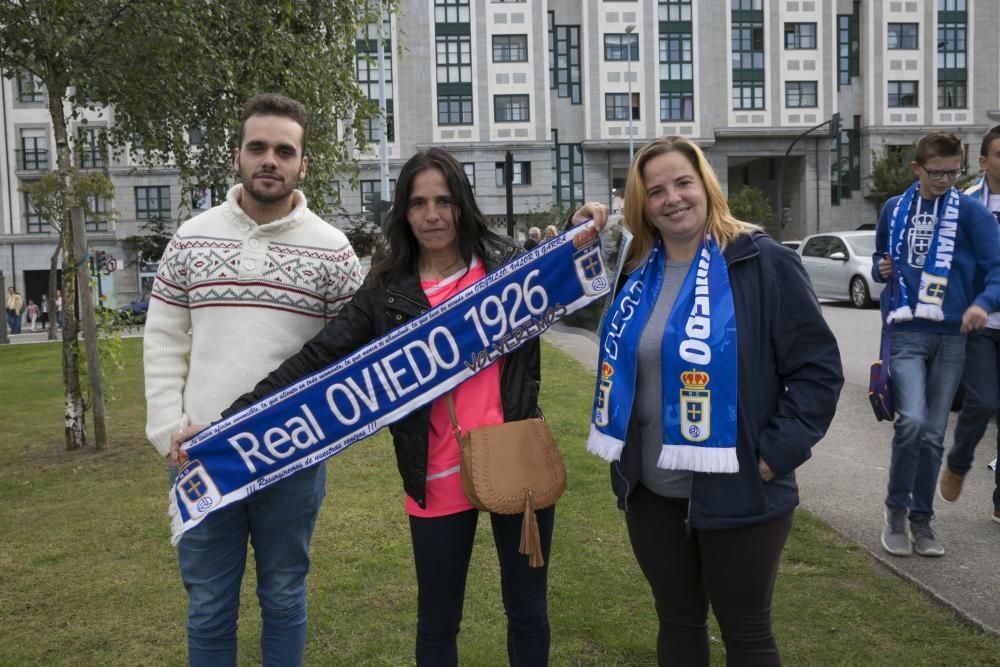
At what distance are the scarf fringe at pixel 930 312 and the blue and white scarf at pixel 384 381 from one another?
2302 millimetres

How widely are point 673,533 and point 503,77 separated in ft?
167

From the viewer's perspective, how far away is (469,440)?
2.88 meters

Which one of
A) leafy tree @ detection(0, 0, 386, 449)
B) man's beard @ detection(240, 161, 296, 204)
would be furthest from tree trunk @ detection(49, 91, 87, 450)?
man's beard @ detection(240, 161, 296, 204)

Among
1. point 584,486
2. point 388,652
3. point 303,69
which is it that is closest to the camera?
point 388,652

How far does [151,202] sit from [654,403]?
5172cm

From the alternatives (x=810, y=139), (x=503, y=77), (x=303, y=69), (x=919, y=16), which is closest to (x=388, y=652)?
(x=303, y=69)

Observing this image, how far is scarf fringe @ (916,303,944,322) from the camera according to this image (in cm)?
454

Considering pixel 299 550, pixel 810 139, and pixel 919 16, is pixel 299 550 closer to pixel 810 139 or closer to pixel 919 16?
pixel 810 139

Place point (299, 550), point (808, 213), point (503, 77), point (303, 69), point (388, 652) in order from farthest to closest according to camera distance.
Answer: point (808, 213) → point (503, 77) → point (303, 69) → point (388, 652) → point (299, 550)

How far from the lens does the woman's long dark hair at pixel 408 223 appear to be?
2977mm

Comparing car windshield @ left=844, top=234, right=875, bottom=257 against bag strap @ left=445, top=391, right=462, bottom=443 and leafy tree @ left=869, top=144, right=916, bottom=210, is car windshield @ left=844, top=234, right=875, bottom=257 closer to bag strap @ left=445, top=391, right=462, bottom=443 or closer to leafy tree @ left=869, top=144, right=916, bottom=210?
bag strap @ left=445, top=391, right=462, bottom=443

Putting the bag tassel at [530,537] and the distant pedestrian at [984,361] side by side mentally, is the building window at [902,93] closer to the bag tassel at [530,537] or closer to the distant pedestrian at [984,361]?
the distant pedestrian at [984,361]

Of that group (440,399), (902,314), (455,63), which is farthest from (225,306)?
(455,63)

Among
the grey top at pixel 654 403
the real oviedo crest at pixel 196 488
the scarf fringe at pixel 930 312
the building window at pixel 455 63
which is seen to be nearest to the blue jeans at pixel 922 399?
the scarf fringe at pixel 930 312
